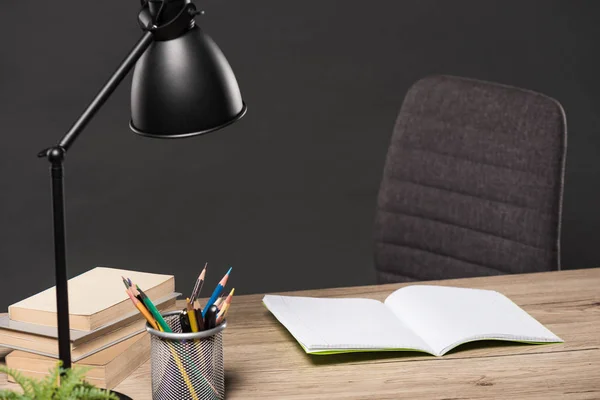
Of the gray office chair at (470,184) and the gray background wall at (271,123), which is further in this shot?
the gray background wall at (271,123)

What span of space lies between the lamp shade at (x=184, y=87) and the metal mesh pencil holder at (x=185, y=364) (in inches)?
11.2

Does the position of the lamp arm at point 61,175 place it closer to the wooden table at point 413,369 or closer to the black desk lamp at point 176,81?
the black desk lamp at point 176,81

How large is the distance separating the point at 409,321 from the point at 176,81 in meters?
0.63

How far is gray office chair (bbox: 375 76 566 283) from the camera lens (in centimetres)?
223

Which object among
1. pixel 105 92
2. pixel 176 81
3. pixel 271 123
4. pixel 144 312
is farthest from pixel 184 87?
pixel 271 123

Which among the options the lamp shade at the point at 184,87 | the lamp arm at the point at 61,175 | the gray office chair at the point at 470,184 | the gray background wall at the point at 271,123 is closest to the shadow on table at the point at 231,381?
the lamp arm at the point at 61,175

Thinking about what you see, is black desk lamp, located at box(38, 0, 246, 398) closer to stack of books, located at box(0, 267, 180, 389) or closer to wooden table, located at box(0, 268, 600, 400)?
stack of books, located at box(0, 267, 180, 389)

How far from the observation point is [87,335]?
147cm

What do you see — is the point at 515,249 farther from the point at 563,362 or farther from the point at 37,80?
the point at 37,80

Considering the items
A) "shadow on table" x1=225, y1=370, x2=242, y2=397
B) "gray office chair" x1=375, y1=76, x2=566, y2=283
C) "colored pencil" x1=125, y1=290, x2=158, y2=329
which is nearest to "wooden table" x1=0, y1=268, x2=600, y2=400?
"shadow on table" x1=225, y1=370, x2=242, y2=397

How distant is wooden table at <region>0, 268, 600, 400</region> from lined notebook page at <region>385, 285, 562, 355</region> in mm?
23

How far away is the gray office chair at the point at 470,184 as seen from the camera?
2230 millimetres

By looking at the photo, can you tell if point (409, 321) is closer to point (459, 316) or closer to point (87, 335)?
point (459, 316)

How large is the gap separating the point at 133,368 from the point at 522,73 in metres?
3.54
